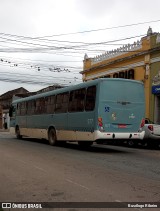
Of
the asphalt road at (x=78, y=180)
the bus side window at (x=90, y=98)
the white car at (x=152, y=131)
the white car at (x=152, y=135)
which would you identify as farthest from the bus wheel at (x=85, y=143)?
the asphalt road at (x=78, y=180)

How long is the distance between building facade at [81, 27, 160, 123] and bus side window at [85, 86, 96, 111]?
10.9 meters

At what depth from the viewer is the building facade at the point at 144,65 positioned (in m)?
26.3

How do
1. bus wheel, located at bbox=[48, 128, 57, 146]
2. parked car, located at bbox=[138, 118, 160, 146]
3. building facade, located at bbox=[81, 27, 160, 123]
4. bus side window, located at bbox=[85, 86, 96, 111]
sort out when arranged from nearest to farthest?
1. bus side window, located at bbox=[85, 86, 96, 111]
2. parked car, located at bbox=[138, 118, 160, 146]
3. bus wheel, located at bbox=[48, 128, 57, 146]
4. building facade, located at bbox=[81, 27, 160, 123]

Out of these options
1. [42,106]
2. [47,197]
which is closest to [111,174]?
[47,197]

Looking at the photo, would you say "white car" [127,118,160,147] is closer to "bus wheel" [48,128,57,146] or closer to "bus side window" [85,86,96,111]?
"bus wheel" [48,128,57,146]

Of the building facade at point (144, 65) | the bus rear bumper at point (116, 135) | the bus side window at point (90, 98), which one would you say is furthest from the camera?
the building facade at point (144, 65)

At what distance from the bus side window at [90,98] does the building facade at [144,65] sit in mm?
10880

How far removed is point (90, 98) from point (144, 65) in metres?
12.3

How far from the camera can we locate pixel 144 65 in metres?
27.3

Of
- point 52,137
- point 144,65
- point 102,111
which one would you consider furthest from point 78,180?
point 144,65

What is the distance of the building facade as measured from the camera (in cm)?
2633

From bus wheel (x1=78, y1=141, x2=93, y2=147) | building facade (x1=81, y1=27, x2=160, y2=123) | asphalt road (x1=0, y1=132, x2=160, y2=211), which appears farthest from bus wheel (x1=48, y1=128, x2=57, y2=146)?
building facade (x1=81, y1=27, x2=160, y2=123)

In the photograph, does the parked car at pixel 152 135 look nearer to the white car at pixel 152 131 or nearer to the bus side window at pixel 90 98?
the white car at pixel 152 131

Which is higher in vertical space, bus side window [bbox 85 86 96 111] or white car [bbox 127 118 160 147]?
bus side window [bbox 85 86 96 111]
